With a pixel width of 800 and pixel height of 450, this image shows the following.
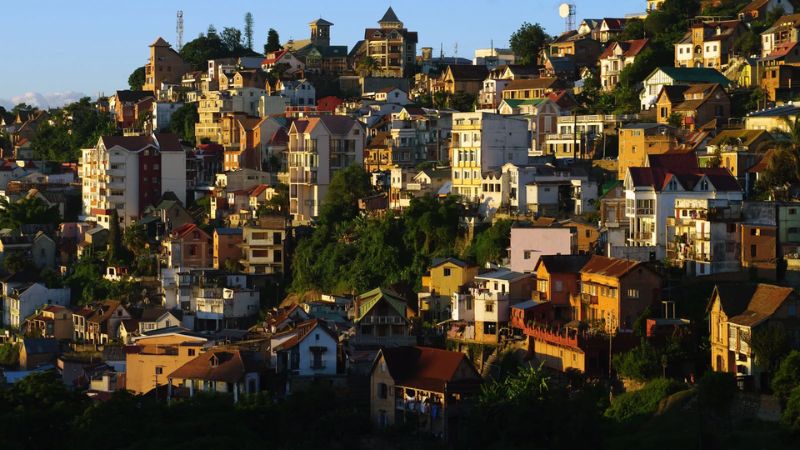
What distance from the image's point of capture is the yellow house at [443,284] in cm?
4294

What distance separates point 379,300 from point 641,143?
11.2 metres

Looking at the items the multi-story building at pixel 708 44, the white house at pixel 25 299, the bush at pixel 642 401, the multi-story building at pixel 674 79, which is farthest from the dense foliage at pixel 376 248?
the multi-story building at pixel 708 44

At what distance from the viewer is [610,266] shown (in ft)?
124

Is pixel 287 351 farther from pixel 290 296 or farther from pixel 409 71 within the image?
pixel 409 71

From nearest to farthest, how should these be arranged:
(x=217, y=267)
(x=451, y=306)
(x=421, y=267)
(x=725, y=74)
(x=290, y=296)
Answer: (x=451, y=306) < (x=421, y=267) < (x=290, y=296) < (x=217, y=267) < (x=725, y=74)

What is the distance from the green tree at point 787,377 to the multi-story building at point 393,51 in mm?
45259

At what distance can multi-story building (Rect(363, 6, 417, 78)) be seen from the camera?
7588 cm

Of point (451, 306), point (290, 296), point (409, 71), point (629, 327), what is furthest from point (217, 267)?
point (409, 71)

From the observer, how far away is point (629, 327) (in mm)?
36344

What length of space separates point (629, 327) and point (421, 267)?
1068cm

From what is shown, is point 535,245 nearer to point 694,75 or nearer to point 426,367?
point 426,367

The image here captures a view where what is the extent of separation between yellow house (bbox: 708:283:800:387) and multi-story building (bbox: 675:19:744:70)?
25.1 meters

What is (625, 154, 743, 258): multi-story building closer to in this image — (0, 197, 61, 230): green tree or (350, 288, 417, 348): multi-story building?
(350, 288, 417, 348): multi-story building

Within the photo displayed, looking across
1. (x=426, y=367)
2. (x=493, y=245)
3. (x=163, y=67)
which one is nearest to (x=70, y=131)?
(x=163, y=67)
